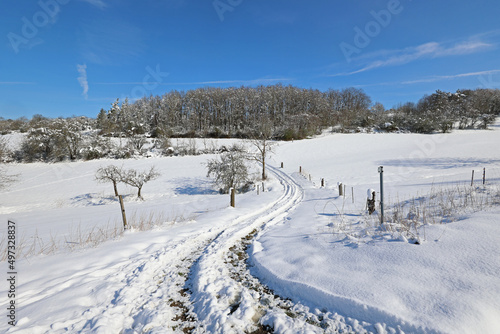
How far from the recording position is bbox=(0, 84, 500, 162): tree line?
145 feet

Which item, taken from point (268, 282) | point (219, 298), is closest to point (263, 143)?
point (268, 282)

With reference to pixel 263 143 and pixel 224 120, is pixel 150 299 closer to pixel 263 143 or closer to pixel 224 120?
pixel 263 143

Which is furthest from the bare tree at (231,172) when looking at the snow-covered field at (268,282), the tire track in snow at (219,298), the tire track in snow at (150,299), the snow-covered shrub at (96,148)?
the snow-covered shrub at (96,148)

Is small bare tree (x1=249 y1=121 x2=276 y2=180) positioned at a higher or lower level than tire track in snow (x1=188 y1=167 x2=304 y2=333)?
higher

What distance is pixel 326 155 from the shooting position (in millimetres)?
42219

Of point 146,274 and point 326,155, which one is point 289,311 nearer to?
point 146,274

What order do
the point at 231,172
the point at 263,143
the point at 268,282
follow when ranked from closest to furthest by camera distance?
the point at 268,282 < the point at 231,172 < the point at 263,143

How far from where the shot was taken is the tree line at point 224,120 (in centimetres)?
4434

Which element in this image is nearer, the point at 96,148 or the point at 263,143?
the point at 263,143

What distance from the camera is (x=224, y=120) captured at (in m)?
74.8

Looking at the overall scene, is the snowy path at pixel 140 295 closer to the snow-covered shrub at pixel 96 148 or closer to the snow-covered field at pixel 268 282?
the snow-covered field at pixel 268 282

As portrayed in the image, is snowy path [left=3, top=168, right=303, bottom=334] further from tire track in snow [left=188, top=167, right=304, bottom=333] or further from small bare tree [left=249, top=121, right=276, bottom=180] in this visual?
small bare tree [left=249, top=121, right=276, bottom=180]

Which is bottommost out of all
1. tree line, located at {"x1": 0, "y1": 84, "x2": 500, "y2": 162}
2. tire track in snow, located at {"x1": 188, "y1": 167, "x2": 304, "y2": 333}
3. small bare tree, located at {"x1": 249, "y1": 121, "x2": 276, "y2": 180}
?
tire track in snow, located at {"x1": 188, "y1": 167, "x2": 304, "y2": 333}

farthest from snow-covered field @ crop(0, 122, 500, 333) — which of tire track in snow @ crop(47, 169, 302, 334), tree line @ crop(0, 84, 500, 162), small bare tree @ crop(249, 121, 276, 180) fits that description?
tree line @ crop(0, 84, 500, 162)
